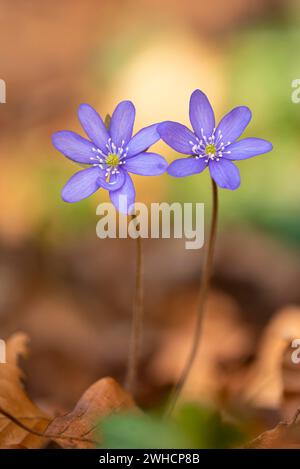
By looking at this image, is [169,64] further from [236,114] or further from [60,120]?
[236,114]

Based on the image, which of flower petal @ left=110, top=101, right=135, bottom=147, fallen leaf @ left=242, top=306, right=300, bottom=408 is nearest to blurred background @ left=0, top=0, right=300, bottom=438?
fallen leaf @ left=242, top=306, right=300, bottom=408

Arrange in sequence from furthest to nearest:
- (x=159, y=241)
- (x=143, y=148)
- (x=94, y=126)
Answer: (x=159, y=241) → (x=94, y=126) → (x=143, y=148)

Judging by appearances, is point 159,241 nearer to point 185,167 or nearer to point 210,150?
point 210,150

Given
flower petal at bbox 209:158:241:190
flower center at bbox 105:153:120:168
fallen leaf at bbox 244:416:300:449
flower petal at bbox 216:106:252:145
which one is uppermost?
flower petal at bbox 216:106:252:145

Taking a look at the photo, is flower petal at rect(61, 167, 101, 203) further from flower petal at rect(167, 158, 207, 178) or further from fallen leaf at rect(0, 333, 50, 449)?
fallen leaf at rect(0, 333, 50, 449)

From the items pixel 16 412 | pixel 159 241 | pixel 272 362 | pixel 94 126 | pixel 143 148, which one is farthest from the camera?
pixel 159 241

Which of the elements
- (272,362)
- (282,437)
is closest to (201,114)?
(282,437)

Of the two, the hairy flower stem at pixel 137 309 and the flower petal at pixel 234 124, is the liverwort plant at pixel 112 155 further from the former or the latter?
the flower petal at pixel 234 124
